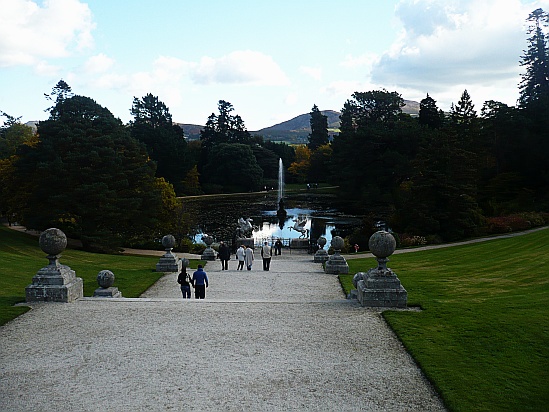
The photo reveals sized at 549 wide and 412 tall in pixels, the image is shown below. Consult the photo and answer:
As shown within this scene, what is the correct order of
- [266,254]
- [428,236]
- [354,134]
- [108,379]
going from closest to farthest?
[108,379] < [266,254] < [428,236] < [354,134]

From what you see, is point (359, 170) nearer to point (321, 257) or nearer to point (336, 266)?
point (321, 257)

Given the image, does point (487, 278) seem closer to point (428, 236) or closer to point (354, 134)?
point (428, 236)

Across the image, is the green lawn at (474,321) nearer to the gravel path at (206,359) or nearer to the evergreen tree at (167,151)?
the gravel path at (206,359)

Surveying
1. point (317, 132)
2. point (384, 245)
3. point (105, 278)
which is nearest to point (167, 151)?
point (317, 132)

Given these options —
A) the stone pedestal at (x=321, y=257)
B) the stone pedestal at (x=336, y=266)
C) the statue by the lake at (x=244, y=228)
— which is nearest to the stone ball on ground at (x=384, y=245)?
the stone pedestal at (x=336, y=266)

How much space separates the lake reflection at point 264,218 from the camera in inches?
1903

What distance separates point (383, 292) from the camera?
36.6 feet

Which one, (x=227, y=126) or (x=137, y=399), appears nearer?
(x=137, y=399)

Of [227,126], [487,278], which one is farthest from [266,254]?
[227,126]

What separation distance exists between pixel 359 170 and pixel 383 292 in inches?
2548

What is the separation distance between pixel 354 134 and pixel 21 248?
55.3 meters

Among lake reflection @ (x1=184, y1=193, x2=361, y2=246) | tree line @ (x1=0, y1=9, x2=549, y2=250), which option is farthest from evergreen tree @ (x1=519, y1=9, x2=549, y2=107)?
lake reflection @ (x1=184, y1=193, x2=361, y2=246)

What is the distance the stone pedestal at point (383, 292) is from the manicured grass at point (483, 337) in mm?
553

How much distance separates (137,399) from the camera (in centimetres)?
643
